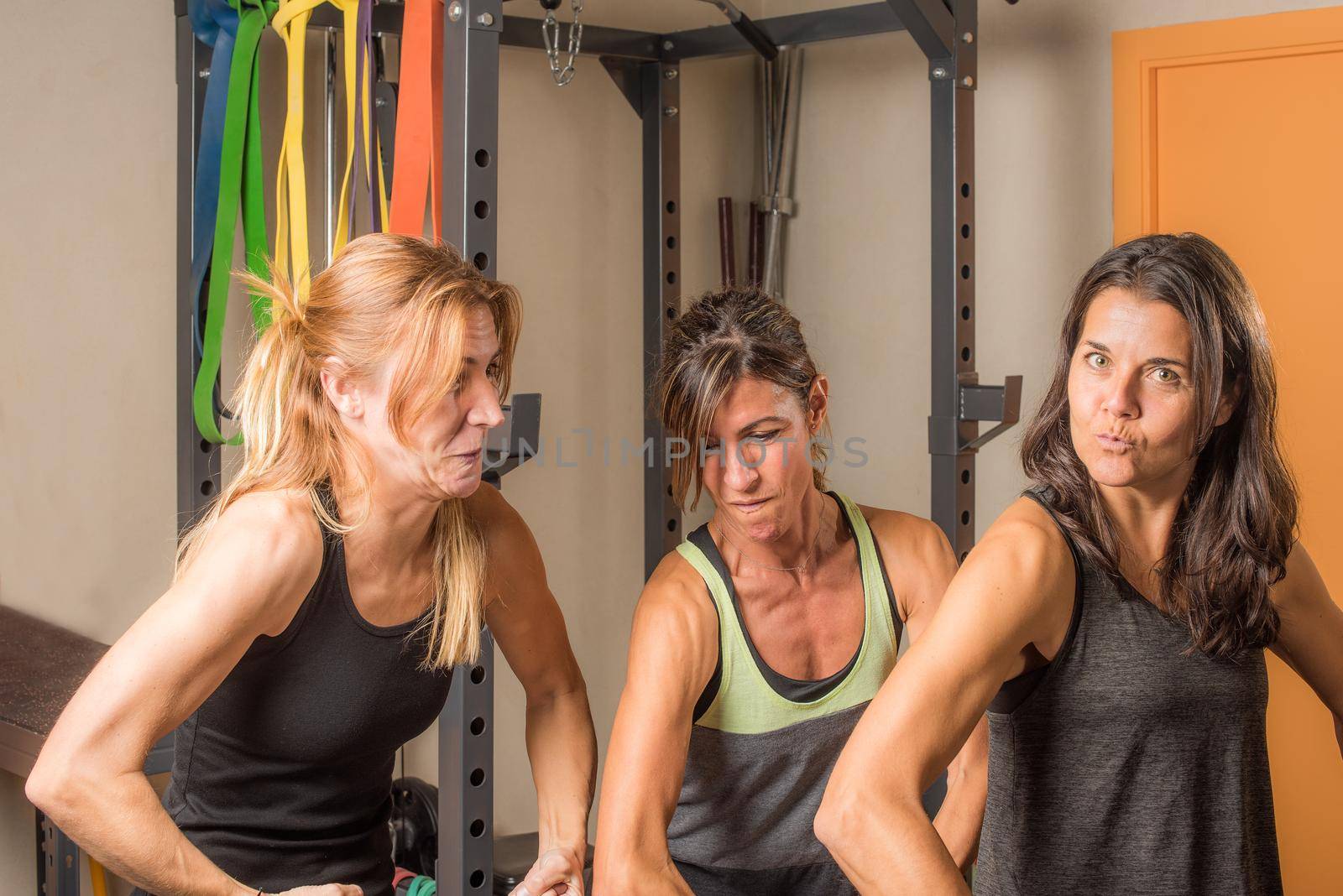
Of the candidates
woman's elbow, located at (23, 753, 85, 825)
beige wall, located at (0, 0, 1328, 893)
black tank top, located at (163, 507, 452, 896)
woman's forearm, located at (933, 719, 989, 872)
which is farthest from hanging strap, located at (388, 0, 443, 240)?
woman's forearm, located at (933, 719, 989, 872)

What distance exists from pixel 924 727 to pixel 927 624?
19.5 inches

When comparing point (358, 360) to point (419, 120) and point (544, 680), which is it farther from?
point (544, 680)

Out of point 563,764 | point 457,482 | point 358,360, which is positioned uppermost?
point 358,360

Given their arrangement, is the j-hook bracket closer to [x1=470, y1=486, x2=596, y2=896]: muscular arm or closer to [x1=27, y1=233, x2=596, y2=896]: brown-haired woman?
[x1=470, y1=486, x2=596, y2=896]: muscular arm

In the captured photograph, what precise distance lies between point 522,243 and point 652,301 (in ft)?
1.00

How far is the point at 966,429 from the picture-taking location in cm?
215

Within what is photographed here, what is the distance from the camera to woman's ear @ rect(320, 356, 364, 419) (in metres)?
1.30

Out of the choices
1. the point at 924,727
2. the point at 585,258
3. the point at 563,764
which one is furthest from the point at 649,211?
the point at 924,727

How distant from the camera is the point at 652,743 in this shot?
1.39 meters

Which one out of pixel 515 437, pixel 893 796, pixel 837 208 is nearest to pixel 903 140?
pixel 837 208

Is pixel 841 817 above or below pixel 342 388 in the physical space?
below

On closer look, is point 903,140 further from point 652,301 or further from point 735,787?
point 735,787

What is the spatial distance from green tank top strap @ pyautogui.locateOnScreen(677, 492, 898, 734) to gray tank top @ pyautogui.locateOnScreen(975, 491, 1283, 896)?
0.99ft

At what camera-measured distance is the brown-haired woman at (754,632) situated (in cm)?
146
